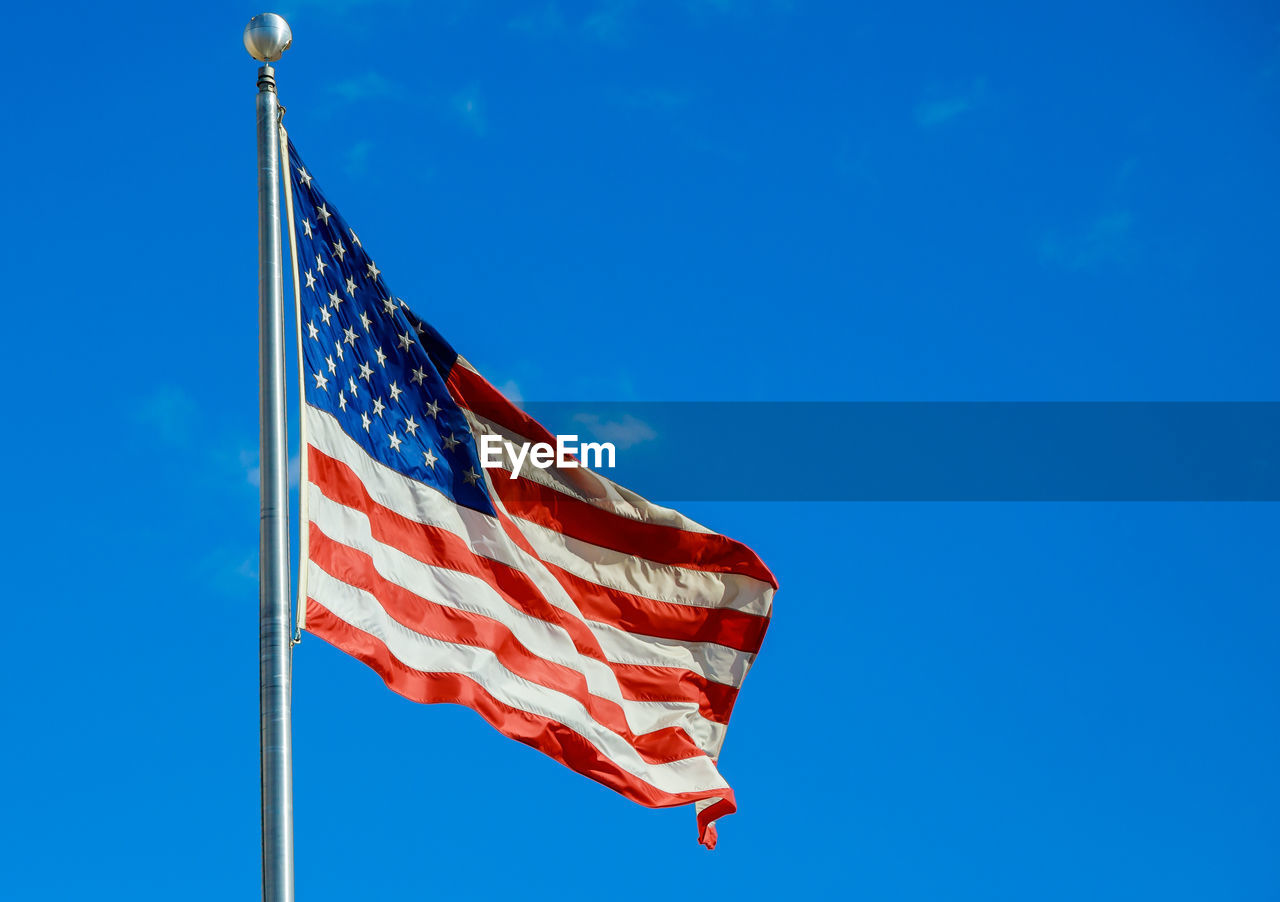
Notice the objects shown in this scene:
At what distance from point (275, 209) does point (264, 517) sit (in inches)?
116

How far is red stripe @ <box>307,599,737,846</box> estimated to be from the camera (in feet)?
44.5

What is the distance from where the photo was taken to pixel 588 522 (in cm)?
1858

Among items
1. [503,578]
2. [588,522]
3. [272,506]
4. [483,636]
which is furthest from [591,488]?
[272,506]

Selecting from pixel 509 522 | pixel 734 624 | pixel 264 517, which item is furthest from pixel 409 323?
pixel 734 624

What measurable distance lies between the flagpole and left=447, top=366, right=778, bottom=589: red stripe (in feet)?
12.1

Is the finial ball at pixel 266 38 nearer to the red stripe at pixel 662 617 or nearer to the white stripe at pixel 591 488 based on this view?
the white stripe at pixel 591 488

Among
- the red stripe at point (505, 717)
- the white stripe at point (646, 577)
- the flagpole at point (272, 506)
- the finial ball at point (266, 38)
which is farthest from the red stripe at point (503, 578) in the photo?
the finial ball at point (266, 38)

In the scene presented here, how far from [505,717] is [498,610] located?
1.19 metres

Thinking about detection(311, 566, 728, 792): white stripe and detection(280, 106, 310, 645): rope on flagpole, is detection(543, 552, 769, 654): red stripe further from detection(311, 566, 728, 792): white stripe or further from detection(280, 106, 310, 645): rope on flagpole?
detection(280, 106, 310, 645): rope on flagpole

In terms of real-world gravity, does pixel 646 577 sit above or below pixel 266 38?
below

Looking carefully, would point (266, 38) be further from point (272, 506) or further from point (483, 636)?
point (483, 636)

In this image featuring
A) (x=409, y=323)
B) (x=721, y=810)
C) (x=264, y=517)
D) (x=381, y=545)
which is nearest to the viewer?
(x=264, y=517)

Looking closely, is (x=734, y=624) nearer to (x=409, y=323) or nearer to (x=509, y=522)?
(x=509, y=522)

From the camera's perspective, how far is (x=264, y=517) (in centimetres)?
1275
